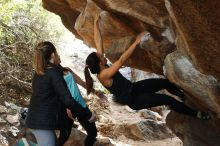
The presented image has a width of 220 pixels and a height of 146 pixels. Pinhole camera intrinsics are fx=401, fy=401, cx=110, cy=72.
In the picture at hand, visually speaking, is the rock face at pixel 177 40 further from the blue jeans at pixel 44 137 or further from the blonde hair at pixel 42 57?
the blue jeans at pixel 44 137

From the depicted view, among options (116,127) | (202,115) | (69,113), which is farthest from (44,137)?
(116,127)

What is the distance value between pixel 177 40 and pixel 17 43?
29.0ft

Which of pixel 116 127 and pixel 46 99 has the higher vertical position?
pixel 46 99

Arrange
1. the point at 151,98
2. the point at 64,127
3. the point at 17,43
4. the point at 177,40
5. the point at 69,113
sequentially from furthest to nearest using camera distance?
the point at 17,43 → the point at 151,98 → the point at 64,127 → the point at 69,113 → the point at 177,40

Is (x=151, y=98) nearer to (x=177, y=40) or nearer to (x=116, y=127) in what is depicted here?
(x=177, y=40)

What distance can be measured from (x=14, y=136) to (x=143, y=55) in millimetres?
4054

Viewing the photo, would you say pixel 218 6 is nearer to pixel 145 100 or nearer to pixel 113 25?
pixel 145 100

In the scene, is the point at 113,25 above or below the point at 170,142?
above

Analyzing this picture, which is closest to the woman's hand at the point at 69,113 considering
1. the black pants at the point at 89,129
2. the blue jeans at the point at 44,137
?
the black pants at the point at 89,129

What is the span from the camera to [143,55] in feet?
29.0

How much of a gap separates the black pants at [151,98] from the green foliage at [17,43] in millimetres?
7180

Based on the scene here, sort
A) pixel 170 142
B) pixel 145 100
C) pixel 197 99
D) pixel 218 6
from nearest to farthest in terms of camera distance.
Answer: pixel 218 6 < pixel 145 100 < pixel 197 99 < pixel 170 142

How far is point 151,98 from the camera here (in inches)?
255

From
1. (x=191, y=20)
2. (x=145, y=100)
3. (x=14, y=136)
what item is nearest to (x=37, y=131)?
(x=145, y=100)
